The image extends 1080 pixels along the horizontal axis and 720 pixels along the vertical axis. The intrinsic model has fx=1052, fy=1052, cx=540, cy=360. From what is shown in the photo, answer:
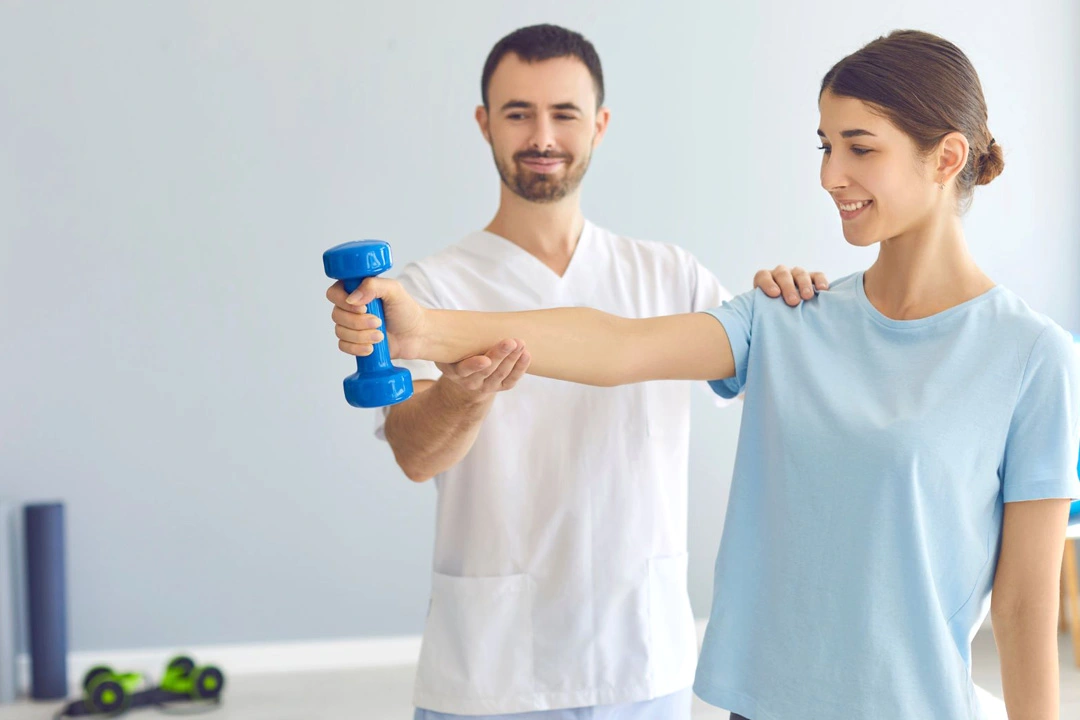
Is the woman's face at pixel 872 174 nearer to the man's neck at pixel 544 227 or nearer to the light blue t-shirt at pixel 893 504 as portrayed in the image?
the light blue t-shirt at pixel 893 504

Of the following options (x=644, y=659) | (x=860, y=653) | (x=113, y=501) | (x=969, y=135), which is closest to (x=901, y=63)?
(x=969, y=135)

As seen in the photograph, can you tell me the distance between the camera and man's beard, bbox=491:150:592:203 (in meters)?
1.78

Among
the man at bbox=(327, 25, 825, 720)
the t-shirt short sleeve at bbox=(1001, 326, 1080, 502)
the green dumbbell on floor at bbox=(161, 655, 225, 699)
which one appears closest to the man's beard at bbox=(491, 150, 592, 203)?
the man at bbox=(327, 25, 825, 720)

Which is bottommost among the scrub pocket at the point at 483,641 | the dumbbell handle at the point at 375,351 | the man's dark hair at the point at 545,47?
the scrub pocket at the point at 483,641

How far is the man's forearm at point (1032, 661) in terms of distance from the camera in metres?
1.19

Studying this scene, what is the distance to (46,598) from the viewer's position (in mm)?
3443

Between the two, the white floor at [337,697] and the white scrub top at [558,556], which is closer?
the white scrub top at [558,556]

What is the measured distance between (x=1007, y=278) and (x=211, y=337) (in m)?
3.03

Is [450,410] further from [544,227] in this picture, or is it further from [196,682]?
[196,682]

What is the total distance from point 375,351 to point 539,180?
68 centimetres

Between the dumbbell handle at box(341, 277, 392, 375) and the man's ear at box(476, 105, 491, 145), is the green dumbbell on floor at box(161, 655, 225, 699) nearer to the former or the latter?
the man's ear at box(476, 105, 491, 145)

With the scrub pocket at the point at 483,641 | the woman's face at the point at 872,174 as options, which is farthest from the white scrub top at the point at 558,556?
the woman's face at the point at 872,174

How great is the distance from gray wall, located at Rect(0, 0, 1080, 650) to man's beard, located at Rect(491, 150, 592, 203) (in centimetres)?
198

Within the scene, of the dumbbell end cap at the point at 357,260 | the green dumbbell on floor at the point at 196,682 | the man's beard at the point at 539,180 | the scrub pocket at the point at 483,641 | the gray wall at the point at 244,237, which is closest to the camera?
the dumbbell end cap at the point at 357,260
